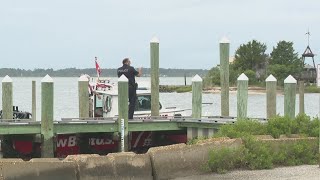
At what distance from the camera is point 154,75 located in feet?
70.2

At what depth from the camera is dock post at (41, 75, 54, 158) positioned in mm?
18188

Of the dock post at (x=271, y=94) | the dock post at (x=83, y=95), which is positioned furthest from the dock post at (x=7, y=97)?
the dock post at (x=271, y=94)

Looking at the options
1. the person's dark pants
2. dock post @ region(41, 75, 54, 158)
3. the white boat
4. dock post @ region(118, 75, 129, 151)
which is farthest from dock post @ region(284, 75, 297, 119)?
dock post @ region(41, 75, 54, 158)

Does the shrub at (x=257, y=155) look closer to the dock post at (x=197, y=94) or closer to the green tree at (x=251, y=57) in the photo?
the dock post at (x=197, y=94)

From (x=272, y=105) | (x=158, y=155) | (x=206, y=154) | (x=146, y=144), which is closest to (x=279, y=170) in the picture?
(x=206, y=154)

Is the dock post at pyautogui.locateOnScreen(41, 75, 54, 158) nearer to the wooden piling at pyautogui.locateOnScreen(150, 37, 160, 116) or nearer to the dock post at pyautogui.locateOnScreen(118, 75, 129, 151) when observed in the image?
the dock post at pyautogui.locateOnScreen(118, 75, 129, 151)

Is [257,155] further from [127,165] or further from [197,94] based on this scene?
[197,94]

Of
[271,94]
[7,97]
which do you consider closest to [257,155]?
[271,94]

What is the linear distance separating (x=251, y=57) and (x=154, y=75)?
98822 mm

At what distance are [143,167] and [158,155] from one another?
33 centimetres

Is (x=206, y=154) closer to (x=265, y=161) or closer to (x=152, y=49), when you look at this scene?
(x=265, y=161)

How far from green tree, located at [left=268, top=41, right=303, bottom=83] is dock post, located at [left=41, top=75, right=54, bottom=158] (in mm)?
97831

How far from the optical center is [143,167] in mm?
12828

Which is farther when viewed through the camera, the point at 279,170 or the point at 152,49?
the point at 152,49
